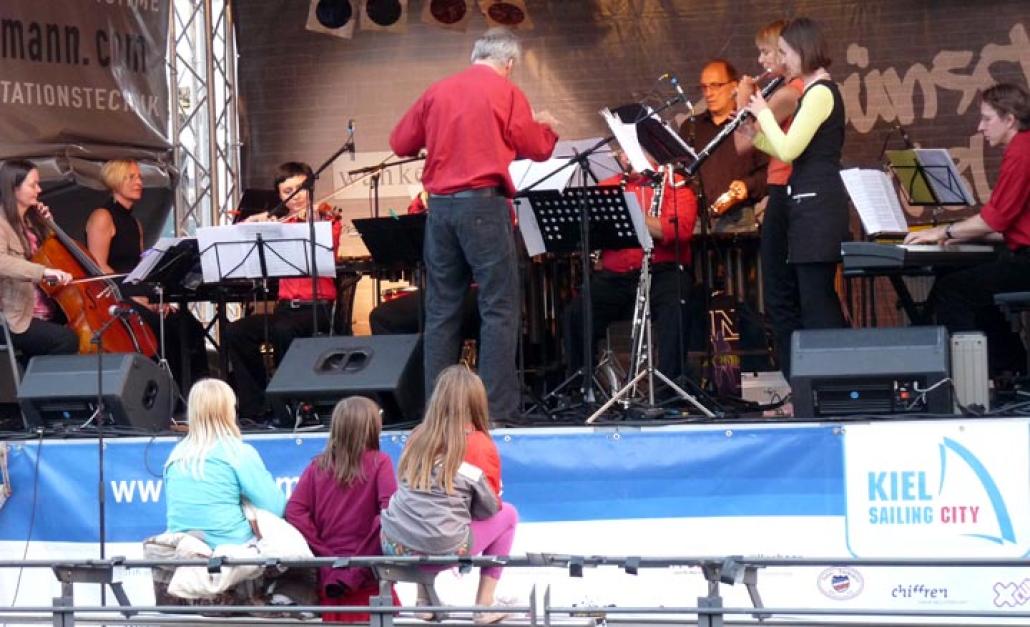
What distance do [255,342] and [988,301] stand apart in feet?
13.8

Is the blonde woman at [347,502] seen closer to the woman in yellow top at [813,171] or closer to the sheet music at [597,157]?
the woman in yellow top at [813,171]

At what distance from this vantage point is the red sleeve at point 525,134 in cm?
739

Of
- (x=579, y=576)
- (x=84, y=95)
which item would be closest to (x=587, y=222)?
(x=579, y=576)

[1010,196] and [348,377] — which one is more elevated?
[1010,196]

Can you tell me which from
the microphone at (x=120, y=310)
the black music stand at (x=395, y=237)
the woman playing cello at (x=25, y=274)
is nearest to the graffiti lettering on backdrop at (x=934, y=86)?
the black music stand at (x=395, y=237)

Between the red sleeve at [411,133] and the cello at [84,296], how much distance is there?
6.77 feet

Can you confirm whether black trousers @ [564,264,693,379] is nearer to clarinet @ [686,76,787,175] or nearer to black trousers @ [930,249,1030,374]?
clarinet @ [686,76,787,175]

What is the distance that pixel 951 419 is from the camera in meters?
6.61

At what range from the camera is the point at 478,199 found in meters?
7.34

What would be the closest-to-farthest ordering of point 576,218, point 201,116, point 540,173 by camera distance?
point 576,218
point 540,173
point 201,116

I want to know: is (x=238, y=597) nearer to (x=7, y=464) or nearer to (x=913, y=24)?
(x=7, y=464)

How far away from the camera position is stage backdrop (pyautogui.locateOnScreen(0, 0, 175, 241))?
10.1 metres

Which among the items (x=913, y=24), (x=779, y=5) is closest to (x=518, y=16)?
(x=779, y=5)

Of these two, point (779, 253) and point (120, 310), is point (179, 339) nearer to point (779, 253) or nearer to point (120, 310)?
point (120, 310)
